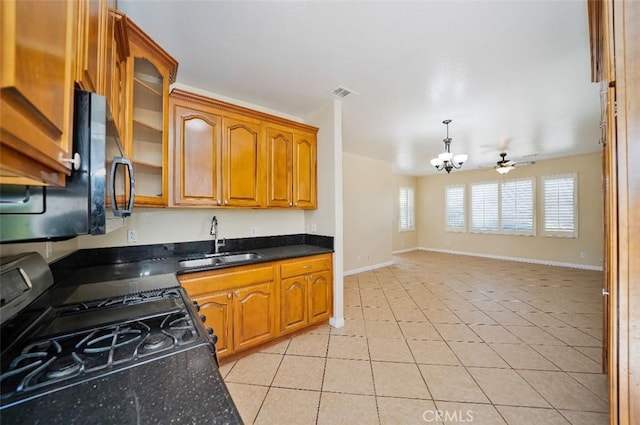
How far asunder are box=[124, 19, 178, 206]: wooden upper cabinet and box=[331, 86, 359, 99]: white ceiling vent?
1.47 metres

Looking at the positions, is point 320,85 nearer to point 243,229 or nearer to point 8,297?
point 243,229

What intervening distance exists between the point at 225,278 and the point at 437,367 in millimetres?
1985

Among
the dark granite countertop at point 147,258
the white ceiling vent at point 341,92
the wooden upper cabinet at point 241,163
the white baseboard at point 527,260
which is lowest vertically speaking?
the white baseboard at point 527,260

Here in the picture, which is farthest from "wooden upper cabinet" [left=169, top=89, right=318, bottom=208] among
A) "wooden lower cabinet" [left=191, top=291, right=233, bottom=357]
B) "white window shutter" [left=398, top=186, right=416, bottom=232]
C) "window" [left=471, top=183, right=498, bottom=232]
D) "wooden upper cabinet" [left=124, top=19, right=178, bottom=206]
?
"window" [left=471, top=183, right=498, bottom=232]

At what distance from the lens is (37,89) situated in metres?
0.42

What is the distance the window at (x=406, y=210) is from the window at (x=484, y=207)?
1.75 m

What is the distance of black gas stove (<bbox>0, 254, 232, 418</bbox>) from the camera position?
2.14 feet

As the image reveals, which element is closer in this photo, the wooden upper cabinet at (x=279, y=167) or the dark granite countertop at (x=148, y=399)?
the dark granite countertop at (x=148, y=399)

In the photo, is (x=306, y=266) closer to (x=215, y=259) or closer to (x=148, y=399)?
(x=215, y=259)

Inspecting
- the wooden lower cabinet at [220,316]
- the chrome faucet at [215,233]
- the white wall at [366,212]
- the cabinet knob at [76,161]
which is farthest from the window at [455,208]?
the cabinet knob at [76,161]

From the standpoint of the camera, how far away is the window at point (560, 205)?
554 cm

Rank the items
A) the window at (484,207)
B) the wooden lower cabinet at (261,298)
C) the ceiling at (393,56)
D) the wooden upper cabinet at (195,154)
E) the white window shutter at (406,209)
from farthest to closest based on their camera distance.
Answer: the white window shutter at (406,209) < the window at (484,207) < the wooden upper cabinet at (195,154) < the wooden lower cabinet at (261,298) < the ceiling at (393,56)

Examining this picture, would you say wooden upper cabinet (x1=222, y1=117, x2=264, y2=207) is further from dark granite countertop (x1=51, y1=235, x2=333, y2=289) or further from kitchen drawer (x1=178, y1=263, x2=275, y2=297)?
kitchen drawer (x1=178, y1=263, x2=275, y2=297)

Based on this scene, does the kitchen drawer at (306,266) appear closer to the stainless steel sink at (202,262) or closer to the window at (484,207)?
the stainless steel sink at (202,262)
